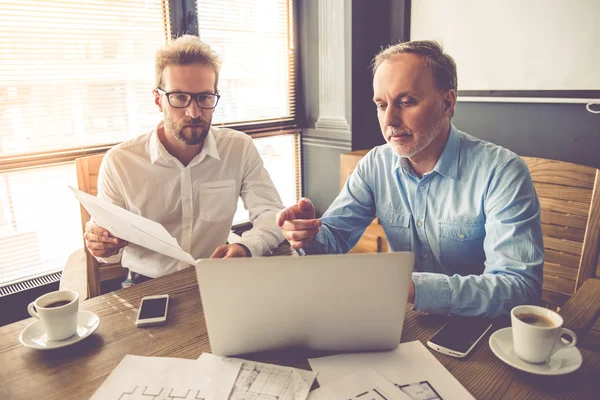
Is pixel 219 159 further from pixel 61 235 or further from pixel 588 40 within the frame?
pixel 588 40

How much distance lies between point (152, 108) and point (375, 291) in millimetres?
2028

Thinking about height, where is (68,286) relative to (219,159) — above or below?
below

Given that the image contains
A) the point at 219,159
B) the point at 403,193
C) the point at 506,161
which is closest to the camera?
the point at 506,161

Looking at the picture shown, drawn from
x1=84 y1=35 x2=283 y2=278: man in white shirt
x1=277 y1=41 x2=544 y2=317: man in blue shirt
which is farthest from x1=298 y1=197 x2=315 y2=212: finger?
x1=84 y1=35 x2=283 y2=278: man in white shirt

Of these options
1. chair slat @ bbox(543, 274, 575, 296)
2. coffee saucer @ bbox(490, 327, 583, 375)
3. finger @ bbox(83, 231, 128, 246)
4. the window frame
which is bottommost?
chair slat @ bbox(543, 274, 575, 296)

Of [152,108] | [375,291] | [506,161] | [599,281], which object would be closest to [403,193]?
[506,161]

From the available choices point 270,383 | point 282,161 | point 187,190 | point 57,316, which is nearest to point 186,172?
point 187,190

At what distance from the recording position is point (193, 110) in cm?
159

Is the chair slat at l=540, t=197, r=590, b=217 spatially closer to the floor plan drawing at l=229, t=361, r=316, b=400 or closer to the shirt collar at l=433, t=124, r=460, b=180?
the shirt collar at l=433, t=124, r=460, b=180

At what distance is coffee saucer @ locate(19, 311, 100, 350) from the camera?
0.88 metres

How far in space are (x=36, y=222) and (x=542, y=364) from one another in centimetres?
220

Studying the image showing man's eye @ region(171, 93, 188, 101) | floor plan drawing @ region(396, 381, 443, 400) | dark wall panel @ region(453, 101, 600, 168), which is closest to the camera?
floor plan drawing @ region(396, 381, 443, 400)

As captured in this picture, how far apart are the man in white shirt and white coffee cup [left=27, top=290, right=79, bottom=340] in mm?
610

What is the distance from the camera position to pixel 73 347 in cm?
88
